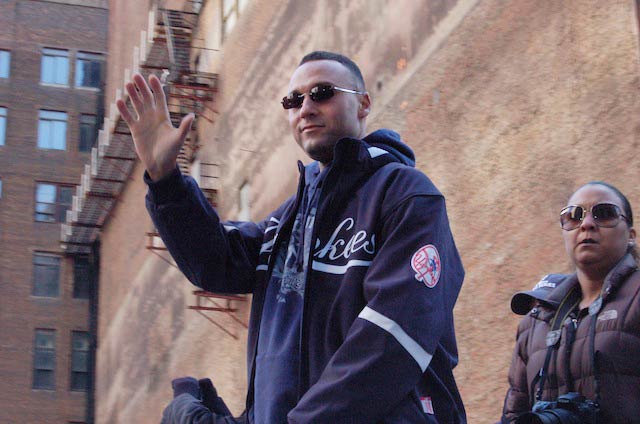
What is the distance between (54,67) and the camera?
151 ft

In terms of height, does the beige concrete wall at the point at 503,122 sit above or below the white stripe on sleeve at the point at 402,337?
above

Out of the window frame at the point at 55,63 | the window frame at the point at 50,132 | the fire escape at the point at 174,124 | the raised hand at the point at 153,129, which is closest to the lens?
the raised hand at the point at 153,129

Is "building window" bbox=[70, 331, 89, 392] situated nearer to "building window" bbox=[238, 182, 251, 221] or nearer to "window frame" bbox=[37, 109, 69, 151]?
"window frame" bbox=[37, 109, 69, 151]

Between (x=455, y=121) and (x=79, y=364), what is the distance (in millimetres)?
33335

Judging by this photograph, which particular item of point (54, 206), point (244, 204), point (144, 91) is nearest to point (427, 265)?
point (144, 91)

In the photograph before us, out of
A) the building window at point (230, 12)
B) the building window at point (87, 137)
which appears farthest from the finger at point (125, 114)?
the building window at point (87, 137)

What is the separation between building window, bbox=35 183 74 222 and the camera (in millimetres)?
44438

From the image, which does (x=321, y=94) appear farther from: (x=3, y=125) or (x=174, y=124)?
(x=3, y=125)

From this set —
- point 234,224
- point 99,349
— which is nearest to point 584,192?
point 234,224

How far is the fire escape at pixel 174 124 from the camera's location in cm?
2240

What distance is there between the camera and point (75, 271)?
144 ft

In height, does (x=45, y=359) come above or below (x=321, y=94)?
above

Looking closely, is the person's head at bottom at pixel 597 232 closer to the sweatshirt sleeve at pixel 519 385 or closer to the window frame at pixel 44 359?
the sweatshirt sleeve at pixel 519 385

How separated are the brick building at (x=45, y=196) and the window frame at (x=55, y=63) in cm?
4
